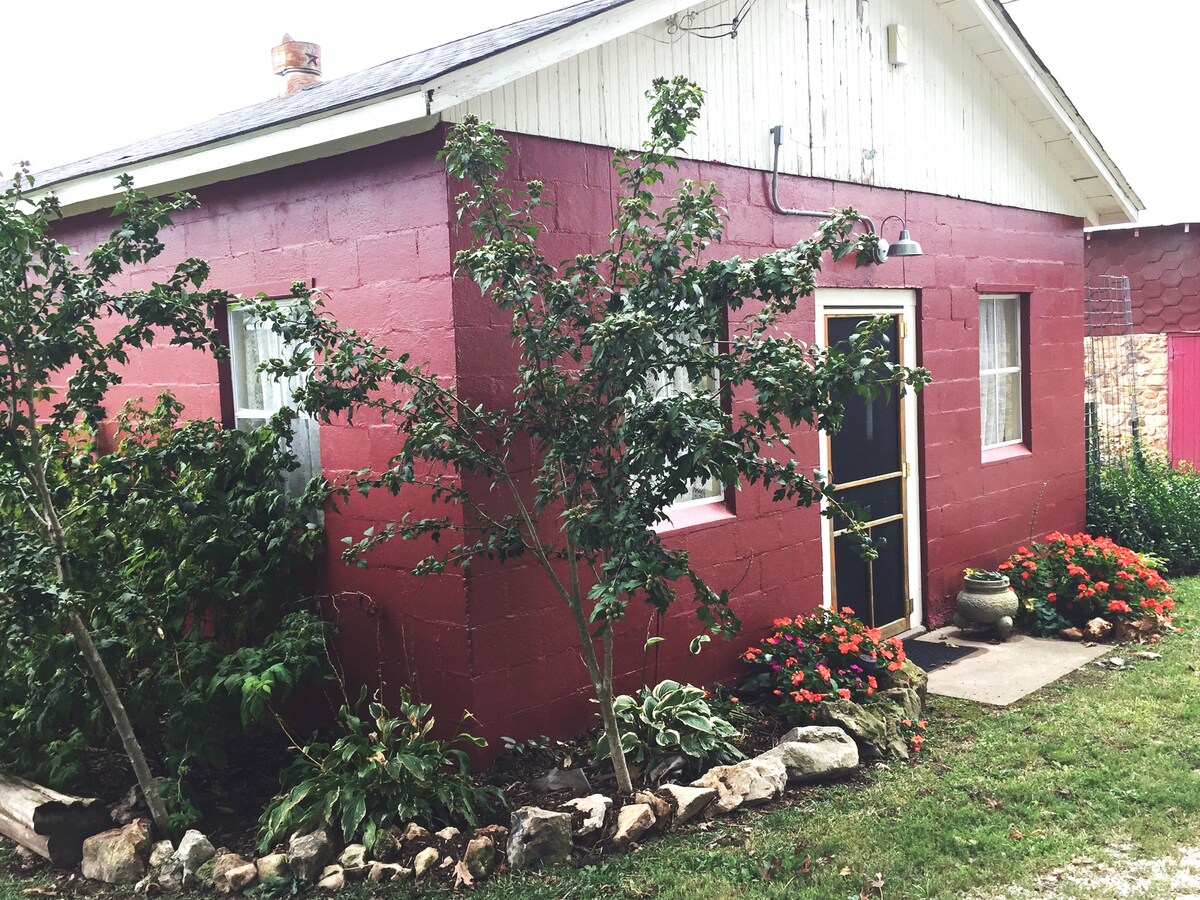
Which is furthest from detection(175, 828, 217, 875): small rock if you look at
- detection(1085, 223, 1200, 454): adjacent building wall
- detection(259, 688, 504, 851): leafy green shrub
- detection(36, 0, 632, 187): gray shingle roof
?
detection(1085, 223, 1200, 454): adjacent building wall

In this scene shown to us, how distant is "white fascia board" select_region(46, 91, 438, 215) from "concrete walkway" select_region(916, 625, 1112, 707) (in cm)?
460

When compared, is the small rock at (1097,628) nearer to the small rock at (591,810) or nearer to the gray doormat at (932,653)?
the gray doormat at (932,653)

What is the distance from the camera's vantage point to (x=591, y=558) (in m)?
4.85

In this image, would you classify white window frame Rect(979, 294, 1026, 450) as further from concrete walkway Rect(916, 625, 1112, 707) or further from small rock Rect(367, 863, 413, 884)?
small rock Rect(367, 863, 413, 884)

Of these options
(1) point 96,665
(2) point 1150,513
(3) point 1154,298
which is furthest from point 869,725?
(3) point 1154,298

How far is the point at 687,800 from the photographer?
4766 millimetres

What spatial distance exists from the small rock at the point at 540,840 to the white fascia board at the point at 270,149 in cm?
301

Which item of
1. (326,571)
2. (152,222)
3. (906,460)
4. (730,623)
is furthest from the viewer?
(906,460)

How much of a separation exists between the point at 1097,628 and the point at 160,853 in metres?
6.29

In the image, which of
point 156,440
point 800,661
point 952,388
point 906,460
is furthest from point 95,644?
point 952,388

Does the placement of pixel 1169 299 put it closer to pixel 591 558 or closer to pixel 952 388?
pixel 952 388

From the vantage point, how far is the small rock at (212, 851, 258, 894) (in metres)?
4.36

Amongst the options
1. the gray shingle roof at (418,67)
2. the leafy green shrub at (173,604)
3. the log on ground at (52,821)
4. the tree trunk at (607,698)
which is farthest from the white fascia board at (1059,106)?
the log on ground at (52,821)

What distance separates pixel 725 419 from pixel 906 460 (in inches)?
151
